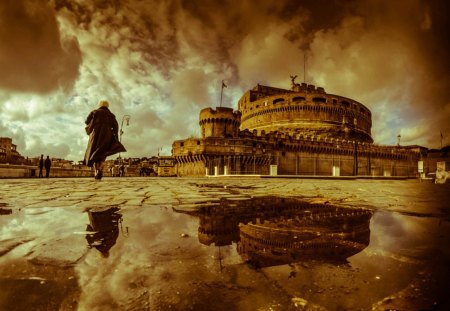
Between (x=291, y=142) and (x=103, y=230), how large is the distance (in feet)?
112

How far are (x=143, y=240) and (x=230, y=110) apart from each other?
3400 centimetres

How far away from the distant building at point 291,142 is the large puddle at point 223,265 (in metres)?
19.6

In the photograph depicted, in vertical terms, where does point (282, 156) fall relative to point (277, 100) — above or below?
below

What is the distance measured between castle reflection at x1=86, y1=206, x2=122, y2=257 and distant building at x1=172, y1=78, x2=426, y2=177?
19.3m

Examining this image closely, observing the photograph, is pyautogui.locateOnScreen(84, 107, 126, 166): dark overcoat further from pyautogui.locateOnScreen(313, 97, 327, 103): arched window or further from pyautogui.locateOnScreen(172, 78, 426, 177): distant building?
pyautogui.locateOnScreen(313, 97, 327, 103): arched window

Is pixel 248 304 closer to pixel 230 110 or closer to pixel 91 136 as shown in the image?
pixel 91 136

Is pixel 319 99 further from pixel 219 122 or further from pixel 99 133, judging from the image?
pixel 99 133

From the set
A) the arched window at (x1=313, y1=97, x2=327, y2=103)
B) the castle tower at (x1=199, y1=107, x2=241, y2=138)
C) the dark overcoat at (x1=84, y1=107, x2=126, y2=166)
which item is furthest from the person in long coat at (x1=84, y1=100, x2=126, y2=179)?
the arched window at (x1=313, y1=97, x2=327, y2=103)

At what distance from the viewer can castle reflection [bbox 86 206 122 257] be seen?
4.67 feet

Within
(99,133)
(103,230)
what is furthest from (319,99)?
(103,230)

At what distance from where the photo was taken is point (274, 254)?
127 centimetres

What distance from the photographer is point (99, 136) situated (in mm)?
7922

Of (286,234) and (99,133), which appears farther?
(99,133)

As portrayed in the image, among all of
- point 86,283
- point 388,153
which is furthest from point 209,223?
point 388,153
